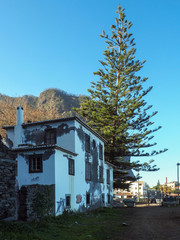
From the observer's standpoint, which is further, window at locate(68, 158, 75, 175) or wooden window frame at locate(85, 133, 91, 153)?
wooden window frame at locate(85, 133, 91, 153)

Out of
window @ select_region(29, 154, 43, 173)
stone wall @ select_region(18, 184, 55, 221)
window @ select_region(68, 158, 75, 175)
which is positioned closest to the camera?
stone wall @ select_region(18, 184, 55, 221)

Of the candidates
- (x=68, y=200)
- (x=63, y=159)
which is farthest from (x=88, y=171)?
(x=63, y=159)

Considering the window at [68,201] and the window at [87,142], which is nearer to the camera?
the window at [68,201]

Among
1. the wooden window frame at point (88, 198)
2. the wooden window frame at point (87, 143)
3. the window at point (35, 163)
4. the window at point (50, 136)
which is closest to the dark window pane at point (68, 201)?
the window at point (35, 163)

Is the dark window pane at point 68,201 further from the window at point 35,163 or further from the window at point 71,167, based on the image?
the window at point 35,163

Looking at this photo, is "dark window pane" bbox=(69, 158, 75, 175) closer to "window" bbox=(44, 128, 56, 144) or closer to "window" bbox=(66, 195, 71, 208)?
"window" bbox=(66, 195, 71, 208)

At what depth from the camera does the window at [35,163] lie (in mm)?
22297

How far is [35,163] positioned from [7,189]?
10.6m

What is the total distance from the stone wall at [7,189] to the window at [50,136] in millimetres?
14396

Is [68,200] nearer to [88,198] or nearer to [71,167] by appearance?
[71,167]

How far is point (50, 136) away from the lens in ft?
89.0

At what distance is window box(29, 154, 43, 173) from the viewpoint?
73.2 ft

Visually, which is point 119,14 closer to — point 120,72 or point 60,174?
point 120,72

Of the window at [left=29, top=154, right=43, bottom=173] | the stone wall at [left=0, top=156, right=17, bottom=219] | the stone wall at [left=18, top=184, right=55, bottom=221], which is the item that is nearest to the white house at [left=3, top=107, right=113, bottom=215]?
the window at [left=29, top=154, right=43, bottom=173]
